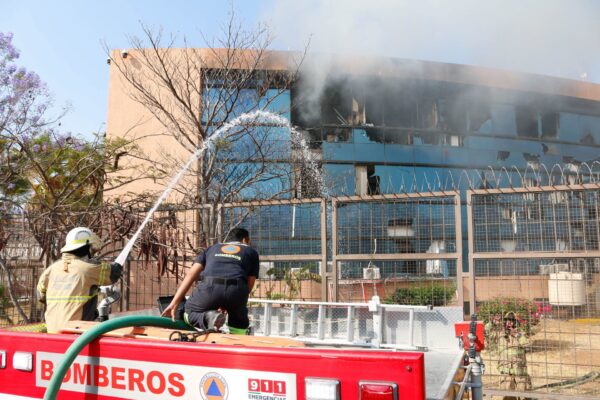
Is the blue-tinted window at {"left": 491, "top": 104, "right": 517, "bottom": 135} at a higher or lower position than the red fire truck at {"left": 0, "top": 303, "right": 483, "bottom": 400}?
higher

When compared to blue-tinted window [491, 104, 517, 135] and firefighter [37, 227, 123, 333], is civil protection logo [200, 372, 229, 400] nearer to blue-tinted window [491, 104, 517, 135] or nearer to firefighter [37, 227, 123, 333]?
firefighter [37, 227, 123, 333]

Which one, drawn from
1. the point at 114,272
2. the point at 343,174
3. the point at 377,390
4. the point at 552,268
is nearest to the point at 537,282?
the point at 552,268

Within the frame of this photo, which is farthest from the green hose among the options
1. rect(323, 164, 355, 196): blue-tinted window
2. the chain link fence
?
rect(323, 164, 355, 196): blue-tinted window

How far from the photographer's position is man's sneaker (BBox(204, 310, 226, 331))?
10.9 feet

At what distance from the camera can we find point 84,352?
272 cm

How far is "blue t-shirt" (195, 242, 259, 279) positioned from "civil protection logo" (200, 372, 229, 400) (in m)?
1.30

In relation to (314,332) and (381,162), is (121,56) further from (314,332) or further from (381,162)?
(314,332)

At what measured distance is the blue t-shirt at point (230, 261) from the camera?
3668mm

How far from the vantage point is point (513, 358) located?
6.55m

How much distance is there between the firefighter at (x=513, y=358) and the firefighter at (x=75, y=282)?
4637 mm

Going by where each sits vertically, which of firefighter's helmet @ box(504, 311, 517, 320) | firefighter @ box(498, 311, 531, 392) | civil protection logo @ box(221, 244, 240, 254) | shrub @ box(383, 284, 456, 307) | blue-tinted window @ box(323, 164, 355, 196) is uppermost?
blue-tinted window @ box(323, 164, 355, 196)

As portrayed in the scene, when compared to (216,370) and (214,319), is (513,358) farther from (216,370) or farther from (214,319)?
(216,370)

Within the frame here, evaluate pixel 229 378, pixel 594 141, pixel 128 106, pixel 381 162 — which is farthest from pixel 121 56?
pixel 594 141

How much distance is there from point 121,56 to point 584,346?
48.0 feet
